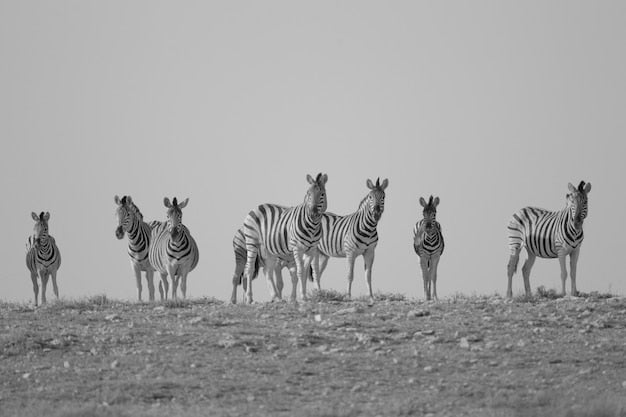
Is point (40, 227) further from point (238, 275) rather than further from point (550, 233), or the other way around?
point (550, 233)

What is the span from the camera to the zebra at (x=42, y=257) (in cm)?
3173

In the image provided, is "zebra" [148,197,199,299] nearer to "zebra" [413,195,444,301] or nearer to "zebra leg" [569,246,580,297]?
"zebra" [413,195,444,301]

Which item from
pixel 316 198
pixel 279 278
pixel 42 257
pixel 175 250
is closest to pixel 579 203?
pixel 316 198

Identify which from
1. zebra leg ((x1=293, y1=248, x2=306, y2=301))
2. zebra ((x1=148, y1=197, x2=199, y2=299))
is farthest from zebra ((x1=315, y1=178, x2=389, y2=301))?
zebra ((x1=148, y1=197, x2=199, y2=299))

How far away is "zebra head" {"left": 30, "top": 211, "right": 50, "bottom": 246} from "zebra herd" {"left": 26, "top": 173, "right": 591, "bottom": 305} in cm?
375

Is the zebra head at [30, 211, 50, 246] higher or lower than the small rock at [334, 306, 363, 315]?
higher

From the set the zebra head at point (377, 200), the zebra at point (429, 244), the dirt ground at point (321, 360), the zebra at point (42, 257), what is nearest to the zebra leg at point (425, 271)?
the zebra at point (429, 244)

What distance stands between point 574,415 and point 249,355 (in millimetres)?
5563

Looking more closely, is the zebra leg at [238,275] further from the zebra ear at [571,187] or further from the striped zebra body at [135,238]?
the zebra ear at [571,187]

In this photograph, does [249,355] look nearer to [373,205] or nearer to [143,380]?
[143,380]

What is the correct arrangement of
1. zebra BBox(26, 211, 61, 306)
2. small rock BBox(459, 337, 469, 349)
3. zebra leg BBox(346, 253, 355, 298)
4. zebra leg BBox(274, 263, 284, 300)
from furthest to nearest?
zebra BBox(26, 211, 61, 306) < zebra leg BBox(274, 263, 284, 300) < zebra leg BBox(346, 253, 355, 298) < small rock BBox(459, 337, 469, 349)

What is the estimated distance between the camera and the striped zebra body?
1133 inches

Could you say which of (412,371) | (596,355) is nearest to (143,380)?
(412,371)

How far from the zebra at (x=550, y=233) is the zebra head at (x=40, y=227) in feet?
45.6
